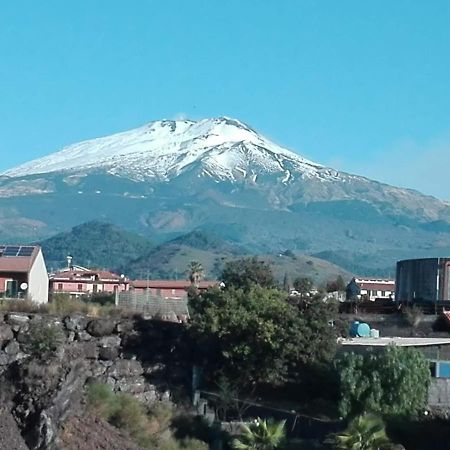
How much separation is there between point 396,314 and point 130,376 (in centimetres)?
2266

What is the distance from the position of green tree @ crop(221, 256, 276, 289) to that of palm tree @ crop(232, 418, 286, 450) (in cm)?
1345

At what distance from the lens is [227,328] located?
153 feet

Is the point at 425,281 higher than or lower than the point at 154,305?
higher

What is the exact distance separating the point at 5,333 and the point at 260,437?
9.81 metres

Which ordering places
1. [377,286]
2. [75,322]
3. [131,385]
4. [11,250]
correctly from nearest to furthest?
[131,385]
[75,322]
[11,250]
[377,286]

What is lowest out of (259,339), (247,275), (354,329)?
(259,339)

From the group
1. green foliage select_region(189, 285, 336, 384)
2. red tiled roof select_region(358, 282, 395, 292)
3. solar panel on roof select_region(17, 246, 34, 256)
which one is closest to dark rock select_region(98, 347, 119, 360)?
green foliage select_region(189, 285, 336, 384)

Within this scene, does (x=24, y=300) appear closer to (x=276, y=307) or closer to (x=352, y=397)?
(x=276, y=307)

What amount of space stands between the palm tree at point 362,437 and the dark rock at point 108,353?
970 cm

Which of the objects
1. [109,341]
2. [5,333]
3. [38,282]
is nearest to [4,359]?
[5,333]

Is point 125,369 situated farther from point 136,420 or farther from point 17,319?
point 136,420

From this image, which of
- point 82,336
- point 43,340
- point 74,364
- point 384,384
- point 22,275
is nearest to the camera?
point 74,364

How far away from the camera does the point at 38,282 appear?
59.9 m

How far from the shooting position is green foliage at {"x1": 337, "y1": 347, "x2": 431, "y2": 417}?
43.5 meters
